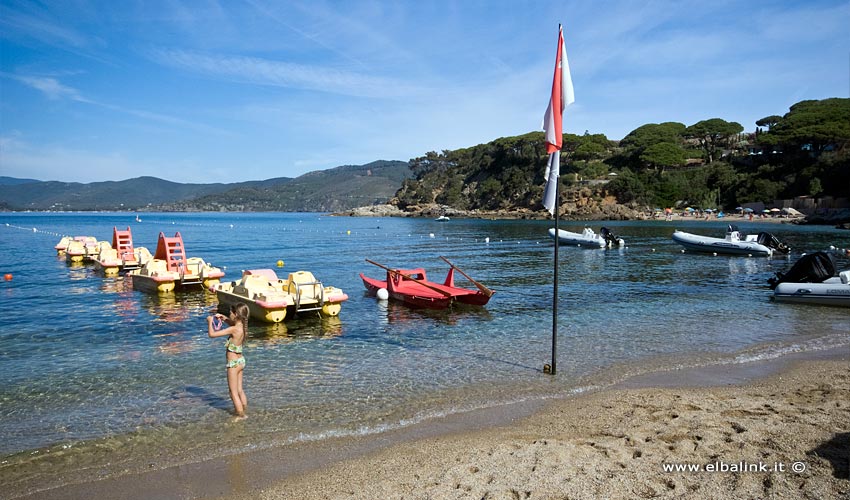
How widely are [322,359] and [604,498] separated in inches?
270

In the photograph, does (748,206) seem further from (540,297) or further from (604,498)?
(604,498)

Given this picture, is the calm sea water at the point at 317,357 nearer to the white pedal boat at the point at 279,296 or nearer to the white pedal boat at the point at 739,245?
the white pedal boat at the point at 279,296

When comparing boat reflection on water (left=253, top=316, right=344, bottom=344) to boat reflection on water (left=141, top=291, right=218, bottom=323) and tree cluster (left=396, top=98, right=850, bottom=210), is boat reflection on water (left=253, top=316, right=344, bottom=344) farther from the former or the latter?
tree cluster (left=396, top=98, right=850, bottom=210)

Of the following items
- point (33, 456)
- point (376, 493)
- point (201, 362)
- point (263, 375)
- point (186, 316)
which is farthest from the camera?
point (186, 316)

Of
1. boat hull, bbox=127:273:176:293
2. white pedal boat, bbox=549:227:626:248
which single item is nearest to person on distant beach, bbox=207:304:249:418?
boat hull, bbox=127:273:176:293

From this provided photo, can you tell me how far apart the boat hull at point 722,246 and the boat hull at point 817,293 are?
17106 millimetres

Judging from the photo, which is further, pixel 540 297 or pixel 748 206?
pixel 748 206

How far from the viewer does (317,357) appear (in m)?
10.8

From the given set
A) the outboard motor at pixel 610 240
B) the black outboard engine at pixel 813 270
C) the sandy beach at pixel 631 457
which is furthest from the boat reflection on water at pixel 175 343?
the outboard motor at pixel 610 240

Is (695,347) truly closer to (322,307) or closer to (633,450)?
(633,450)

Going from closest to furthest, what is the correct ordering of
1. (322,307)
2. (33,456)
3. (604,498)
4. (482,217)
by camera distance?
(604,498), (33,456), (322,307), (482,217)

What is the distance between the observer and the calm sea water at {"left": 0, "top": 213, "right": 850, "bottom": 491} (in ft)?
23.1

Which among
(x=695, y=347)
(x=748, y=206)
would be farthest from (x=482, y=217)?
(x=695, y=347)

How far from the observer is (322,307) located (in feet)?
46.8
